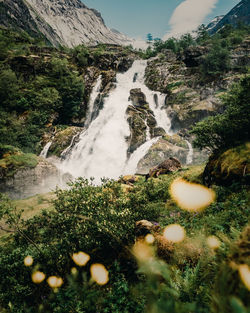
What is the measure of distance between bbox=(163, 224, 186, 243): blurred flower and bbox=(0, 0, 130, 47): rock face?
12627cm

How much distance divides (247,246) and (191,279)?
2.10 metres

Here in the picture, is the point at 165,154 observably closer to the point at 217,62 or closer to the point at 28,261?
the point at 28,261

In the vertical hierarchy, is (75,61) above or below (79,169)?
above

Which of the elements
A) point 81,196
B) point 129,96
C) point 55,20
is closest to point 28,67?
point 129,96

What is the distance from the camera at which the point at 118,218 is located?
5352mm

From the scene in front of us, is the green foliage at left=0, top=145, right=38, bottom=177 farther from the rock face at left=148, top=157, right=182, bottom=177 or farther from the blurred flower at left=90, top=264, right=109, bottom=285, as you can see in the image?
the blurred flower at left=90, top=264, right=109, bottom=285

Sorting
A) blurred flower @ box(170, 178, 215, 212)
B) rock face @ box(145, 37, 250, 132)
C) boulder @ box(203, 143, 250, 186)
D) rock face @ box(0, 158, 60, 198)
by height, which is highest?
rock face @ box(145, 37, 250, 132)

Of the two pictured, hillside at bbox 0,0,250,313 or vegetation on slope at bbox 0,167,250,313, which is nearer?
hillside at bbox 0,0,250,313

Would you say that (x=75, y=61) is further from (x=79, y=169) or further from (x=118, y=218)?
(x=118, y=218)

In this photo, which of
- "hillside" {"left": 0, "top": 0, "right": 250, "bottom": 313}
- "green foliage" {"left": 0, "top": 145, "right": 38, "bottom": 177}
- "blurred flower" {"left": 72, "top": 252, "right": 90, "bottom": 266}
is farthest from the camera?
"green foliage" {"left": 0, "top": 145, "right": 38, "bottom": 177}

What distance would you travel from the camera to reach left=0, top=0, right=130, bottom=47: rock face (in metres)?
99.8

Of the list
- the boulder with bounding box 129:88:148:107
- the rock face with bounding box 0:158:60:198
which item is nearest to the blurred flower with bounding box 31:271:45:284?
the rock face with bounding box 0:158:60:198

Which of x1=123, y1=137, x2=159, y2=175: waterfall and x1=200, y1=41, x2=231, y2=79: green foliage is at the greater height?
x1=200, y1=41, x2=231, y2=79: green foliage

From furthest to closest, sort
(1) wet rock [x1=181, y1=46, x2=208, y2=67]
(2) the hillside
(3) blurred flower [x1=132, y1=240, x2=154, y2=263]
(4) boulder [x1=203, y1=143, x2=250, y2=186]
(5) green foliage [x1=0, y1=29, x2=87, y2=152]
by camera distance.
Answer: (1) wet rock [x1=181, y1=46, x2=208, y2=67]
(5) green foliage [x1=0, y1=29, x2=87, y2=152]
(4) boulder [x1=203, y1=143, x2=250, y2=186]
(3) blurred flower [x1=132, y1=240, x2=154, y2=263]
(2) the hillside
